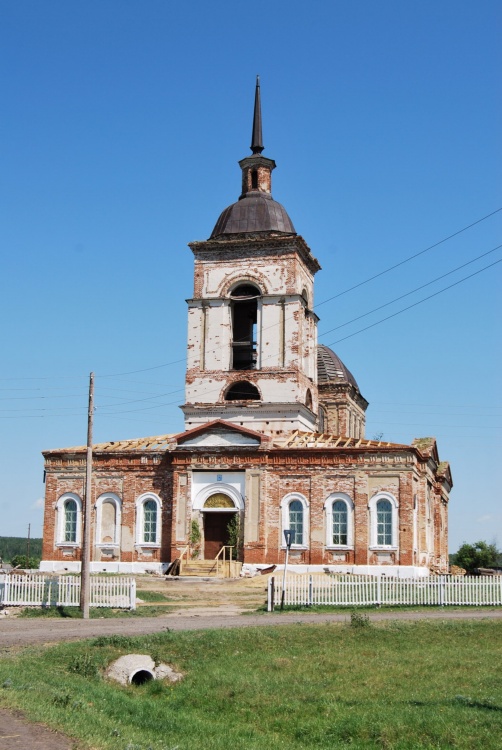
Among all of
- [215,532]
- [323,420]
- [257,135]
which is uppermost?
[257,135]

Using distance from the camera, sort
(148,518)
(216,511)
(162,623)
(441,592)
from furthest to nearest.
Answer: (148,518)
(216,511)
(441,592)
(162,623)

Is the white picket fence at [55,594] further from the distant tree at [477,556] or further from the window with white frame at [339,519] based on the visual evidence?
the distant tree at [477,556]

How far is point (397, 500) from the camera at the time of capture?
40.4m

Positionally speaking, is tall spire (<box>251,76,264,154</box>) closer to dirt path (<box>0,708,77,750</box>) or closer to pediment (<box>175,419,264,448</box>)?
pediment (<box>175,419,264,448</box>)

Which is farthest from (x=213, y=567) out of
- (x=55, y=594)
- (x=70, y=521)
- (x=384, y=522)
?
(x=55, y=594)

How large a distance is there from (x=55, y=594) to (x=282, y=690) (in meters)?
13.1

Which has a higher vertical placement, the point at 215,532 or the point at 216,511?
the point at 216,511

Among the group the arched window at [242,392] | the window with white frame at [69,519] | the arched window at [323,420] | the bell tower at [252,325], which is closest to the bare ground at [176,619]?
the window with white frame at [69,519]

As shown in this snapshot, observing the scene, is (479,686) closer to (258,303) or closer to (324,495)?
(324,495)

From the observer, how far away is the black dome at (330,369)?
63.9 meters

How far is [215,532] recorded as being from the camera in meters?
42.6

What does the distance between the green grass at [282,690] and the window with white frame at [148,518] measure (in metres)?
21.4

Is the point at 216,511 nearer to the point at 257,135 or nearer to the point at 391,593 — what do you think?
the point at 391,593

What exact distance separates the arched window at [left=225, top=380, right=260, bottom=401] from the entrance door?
5.79 meters
